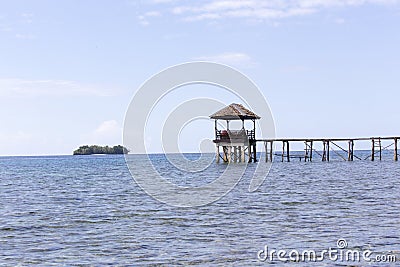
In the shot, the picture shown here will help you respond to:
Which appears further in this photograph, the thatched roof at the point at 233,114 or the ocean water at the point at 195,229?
the thatched roof at the point at 233,114

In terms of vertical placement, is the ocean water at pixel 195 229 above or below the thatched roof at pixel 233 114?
below

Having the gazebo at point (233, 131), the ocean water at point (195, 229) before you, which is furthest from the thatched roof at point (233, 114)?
the ocean water at point (195, 229)

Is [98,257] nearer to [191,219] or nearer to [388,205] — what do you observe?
[191,219]

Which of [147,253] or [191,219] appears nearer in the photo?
[147,253]

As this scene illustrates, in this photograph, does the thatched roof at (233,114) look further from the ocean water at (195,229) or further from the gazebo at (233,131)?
the ocean water at (195,229)

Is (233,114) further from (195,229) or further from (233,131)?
(195,229)

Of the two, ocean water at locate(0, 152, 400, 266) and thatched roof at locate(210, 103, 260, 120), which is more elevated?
thatched roof at locate(210, 103, 260, 120)

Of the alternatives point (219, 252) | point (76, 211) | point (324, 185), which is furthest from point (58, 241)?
point (324, 185)

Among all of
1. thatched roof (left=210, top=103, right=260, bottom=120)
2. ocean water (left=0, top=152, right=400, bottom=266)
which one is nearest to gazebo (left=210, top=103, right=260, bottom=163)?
thatched roof (left=210, top=103, right=260, bottom=120)

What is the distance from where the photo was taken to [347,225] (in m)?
17.6

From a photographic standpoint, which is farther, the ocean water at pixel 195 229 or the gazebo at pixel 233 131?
the gazebo at pixel 233 131

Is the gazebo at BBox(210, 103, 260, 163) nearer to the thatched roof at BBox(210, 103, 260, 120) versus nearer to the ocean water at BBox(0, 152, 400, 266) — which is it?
the thatched roof at BBox(210, 103, 260, 120)

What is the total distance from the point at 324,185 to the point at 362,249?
791 inches

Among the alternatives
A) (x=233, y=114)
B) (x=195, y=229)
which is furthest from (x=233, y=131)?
(x=195, y=229)
